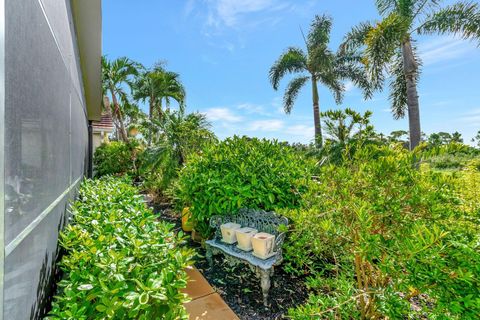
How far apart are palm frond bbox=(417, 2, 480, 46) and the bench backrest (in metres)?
11.3

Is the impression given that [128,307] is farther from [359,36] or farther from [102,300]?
[359,36]

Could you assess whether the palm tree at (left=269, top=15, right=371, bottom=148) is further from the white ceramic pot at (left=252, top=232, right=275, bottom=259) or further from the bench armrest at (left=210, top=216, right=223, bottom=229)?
the white ceramic pot at (left=252, top=232, right=275, bottom=259)

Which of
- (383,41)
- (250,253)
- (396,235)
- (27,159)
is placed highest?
(383,41)

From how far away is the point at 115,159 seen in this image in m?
10.6

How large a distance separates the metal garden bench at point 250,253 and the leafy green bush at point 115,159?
314 inches

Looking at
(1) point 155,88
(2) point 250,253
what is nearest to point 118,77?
(1) point 155,88

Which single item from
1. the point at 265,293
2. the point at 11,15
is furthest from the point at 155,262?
the point at 265,293

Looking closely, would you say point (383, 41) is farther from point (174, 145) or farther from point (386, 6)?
point (174, 145)

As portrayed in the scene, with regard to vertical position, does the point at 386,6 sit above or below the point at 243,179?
above

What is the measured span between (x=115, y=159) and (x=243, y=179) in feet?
28.4

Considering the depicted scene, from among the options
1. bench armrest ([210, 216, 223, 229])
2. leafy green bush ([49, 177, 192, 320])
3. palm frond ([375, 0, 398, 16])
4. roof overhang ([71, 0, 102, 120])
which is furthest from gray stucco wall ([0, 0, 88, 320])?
palm frond ([375, 0, 398, 16])

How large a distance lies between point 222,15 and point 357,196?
731cm

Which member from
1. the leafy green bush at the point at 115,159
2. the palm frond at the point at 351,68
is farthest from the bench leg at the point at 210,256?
the palm frond at the point at 351,68

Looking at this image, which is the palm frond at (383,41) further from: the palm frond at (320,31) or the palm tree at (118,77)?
the palm tree at (118,77)
